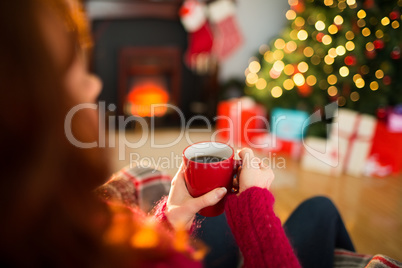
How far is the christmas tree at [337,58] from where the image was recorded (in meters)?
2.34

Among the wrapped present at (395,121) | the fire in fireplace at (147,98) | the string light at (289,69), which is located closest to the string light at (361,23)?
the string light at (289,69)

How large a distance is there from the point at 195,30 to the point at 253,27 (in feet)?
2.15

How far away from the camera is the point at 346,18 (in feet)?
7.84

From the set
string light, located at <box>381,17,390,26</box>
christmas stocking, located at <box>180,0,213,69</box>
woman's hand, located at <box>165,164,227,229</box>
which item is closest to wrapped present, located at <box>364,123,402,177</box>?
string light, located at <box>381,17,390,26</box>

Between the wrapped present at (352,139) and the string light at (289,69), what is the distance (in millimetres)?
513

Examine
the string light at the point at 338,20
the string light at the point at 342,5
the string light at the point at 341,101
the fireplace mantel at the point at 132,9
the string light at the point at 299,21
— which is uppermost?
the fireplace mantel at the point at 132,9

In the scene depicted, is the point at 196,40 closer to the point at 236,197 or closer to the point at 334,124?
the point at 334,124

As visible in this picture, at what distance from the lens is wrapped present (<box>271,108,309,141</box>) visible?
8.74 feet

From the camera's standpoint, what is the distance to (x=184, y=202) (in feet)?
2.58

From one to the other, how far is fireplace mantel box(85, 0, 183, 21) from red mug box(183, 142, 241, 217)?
7.64 ft

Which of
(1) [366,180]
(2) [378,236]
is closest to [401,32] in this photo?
(1) [366,180]

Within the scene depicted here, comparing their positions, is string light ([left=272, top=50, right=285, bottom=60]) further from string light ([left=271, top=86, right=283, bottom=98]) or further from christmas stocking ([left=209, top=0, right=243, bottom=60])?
christmas stocking ([left=209, top=0, right=243, bottom=60])

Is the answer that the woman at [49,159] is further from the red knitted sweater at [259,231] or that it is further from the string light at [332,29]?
the string light at [332,29]

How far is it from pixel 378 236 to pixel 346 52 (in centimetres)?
131
